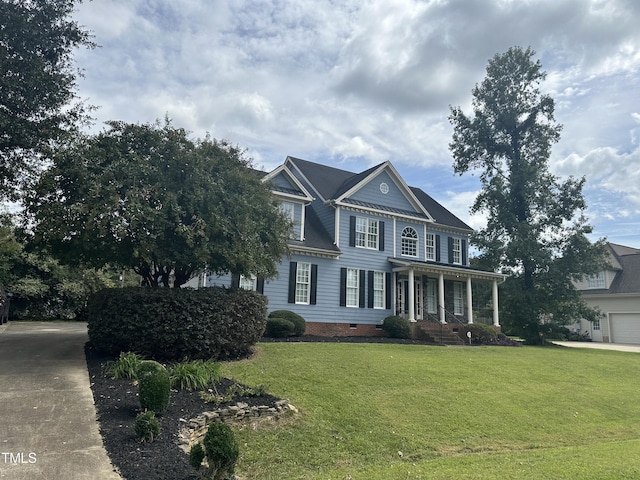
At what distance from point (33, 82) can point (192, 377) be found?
27.5 feet

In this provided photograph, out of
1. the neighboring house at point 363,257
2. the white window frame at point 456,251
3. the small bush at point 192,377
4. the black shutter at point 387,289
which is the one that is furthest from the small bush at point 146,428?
the white window frame at point 456,251

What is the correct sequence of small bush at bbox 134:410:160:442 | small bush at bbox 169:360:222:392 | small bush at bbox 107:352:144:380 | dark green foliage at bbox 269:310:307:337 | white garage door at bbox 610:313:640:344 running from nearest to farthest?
small bush at bbox 134:410:160:442 → small bush at bbox 169:360:222:392 → small bush at bbox 107:352:144:380 → dark green foliage at bbox 269:310:307:337 → white garage door at bbox 610:313:640:344

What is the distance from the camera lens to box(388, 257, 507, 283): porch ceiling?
70.2 feet

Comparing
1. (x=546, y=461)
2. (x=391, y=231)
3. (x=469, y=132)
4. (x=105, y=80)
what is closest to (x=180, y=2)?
(x=105, y=80)

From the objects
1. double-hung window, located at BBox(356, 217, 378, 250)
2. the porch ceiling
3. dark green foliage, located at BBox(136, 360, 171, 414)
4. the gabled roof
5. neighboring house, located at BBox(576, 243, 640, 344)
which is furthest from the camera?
neighboring house, located at BBox(576, 243, 640, 344)

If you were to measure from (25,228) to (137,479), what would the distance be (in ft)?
27.1

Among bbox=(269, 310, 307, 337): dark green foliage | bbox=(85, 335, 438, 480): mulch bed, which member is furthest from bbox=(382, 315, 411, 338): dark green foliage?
bbox=(85, 335, 438, 480): mulch bed

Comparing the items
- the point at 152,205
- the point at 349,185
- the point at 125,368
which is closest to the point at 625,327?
the point at 349,185

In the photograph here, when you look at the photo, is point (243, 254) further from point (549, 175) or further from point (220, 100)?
point (549, 175)

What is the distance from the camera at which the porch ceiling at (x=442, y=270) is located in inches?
842

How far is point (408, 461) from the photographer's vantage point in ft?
21.8

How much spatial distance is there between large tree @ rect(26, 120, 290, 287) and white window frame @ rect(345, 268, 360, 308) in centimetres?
903

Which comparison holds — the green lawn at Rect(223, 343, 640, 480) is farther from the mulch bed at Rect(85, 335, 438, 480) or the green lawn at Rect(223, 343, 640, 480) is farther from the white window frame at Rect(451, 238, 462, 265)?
the white window frame at Rect(451, 238, 462, 265)

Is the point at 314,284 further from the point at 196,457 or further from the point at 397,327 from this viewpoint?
the point at 196,457
